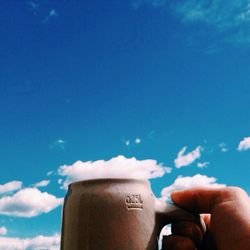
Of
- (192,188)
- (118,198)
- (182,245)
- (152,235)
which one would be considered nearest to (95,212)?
(118,198)

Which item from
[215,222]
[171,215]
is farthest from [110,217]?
[215,222]

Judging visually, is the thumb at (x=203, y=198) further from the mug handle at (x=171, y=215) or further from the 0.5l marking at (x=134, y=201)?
the 0.5l marking at (x=134, y=201)

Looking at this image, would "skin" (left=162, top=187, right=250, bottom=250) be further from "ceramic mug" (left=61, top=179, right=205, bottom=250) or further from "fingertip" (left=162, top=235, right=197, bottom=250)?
"ceramic mug" (left=61, top=179, right=205, bottom=250)

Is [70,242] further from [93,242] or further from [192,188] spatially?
[192,188]

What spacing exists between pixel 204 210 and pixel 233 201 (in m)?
0.17

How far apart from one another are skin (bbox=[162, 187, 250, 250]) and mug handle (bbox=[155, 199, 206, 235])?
0.03 meters

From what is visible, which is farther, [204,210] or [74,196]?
[204,210]

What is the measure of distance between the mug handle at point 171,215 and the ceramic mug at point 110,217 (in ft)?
0.05

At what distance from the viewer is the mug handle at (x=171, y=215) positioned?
1935 mm

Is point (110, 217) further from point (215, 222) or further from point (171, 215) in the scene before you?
point (215, 222)

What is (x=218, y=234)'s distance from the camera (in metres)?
2.02

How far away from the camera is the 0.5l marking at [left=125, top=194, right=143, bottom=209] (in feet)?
5.90

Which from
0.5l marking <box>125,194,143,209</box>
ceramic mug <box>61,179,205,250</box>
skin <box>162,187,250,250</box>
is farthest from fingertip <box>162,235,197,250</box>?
0.5l marking <box>125,194,143,209</box>

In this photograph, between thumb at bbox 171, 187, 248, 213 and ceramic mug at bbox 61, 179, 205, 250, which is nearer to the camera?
ceramic mug at bbox 61, 179, 205, 250
